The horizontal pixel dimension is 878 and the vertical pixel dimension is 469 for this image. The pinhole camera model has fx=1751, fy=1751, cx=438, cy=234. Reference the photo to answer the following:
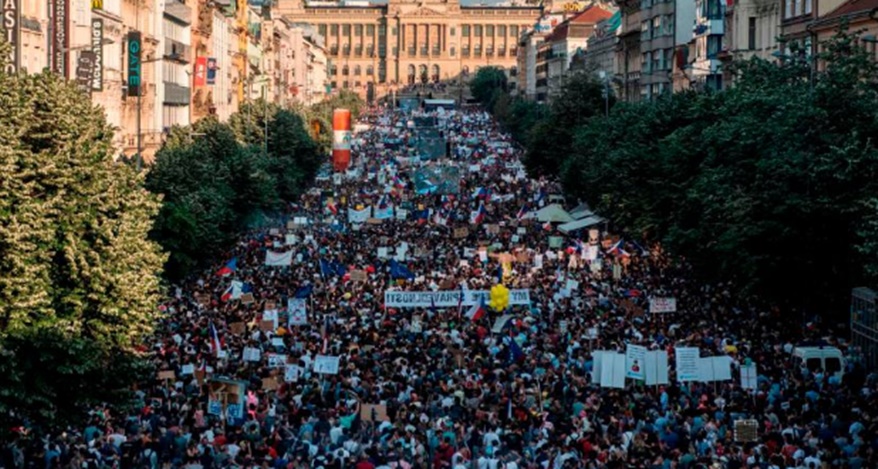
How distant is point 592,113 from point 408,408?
69536mm

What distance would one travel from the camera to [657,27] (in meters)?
108

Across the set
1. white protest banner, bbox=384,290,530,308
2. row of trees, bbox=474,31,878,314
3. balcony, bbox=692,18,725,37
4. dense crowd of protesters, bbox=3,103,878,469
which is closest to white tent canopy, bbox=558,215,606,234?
dense crowd of protesters, bbox=3,103,878,469

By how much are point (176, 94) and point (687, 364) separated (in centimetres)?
6226

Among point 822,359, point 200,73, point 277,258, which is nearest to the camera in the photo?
point 822,359

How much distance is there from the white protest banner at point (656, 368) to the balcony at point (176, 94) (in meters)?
57.6

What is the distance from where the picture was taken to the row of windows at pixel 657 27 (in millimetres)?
103500

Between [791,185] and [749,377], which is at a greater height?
[791,185]

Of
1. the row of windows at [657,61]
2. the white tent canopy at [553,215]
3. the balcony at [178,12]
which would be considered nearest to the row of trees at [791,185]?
the white tent canopy at [553,215]

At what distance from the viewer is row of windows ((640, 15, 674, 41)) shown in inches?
4075

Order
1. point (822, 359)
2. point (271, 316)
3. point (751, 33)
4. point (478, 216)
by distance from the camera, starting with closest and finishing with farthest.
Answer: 1. point (822, 359)
2. point (271, 316)
3. point (478, 216)
4. point (751, 33)

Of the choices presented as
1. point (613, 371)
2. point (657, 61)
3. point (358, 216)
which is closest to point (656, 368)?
point (613, 371)

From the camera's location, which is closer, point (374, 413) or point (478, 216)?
point (374, 413)

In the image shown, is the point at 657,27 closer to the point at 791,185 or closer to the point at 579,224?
the point at 579,224

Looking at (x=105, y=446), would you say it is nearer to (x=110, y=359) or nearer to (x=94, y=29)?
(x=110, y=359)
